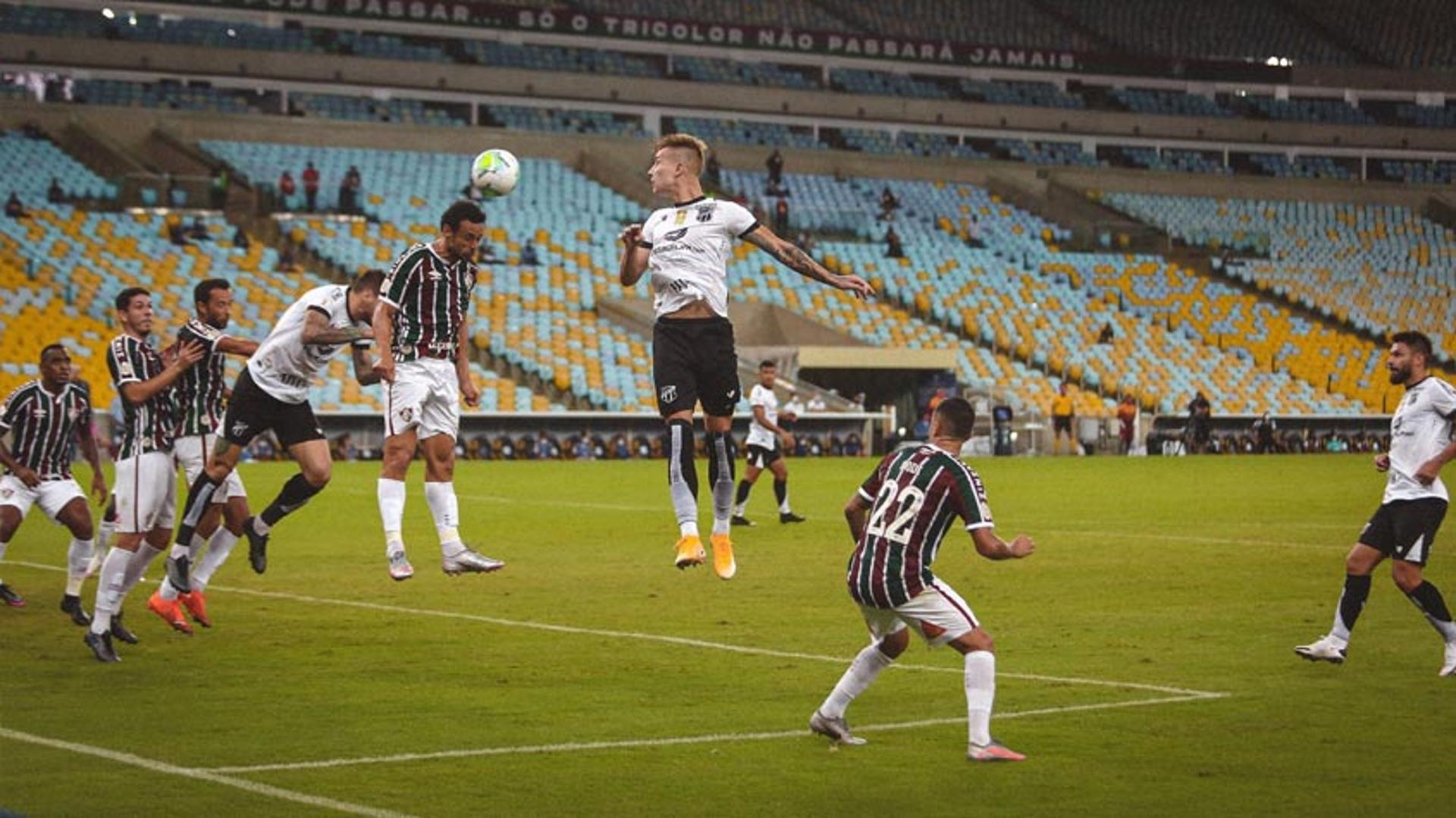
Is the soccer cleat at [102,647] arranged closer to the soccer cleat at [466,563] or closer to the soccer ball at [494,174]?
the soccer cleat at [466,563]

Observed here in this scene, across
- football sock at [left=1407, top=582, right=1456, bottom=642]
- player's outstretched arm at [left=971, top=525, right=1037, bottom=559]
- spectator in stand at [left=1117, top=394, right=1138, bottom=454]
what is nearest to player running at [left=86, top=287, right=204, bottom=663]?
player's outstretched arm at [left=971, top=525, right=1037, bottom=559]

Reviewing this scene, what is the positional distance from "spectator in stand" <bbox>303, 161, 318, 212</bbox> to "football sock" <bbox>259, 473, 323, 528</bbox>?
142 feet

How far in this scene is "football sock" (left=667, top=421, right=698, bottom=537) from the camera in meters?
13.5

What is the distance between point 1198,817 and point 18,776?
5.38 meters

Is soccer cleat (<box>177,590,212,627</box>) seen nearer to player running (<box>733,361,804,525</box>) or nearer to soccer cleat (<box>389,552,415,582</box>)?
soccer cleat (<box>389,552,415,582</box>)

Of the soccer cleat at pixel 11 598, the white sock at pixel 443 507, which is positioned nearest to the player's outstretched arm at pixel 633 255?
the white sock at pixel 443 507

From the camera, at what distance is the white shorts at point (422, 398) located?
14055 mm

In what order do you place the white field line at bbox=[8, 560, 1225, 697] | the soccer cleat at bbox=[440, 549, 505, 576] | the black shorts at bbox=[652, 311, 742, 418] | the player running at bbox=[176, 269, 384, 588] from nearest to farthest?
1. the white field line at bbox=[8, 560, 1225, 697]
2. the black shorts at bbox=[652, 311, 742, 418]
3. the soccer cleat at bbox=[440, 549, 505, 576]
4. the player running at bbox=[176, 269, 384, 588]

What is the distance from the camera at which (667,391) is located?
44.0 ft

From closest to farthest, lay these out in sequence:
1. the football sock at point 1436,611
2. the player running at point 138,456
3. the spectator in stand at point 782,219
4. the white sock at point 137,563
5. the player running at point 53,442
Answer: the football sock at point 1436,611
the player running at point 138,456
the white sock at point 137,563
the player running at point 53,442
the spectator in stand at point 782,219

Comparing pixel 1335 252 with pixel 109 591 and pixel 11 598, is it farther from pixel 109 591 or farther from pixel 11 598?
pixel 109 591

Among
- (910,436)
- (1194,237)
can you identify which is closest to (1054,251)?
(1194,237)

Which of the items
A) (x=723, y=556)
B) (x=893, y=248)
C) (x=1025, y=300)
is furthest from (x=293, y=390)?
(x=893, y=248)

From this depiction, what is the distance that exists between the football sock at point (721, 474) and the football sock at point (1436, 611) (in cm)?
455
